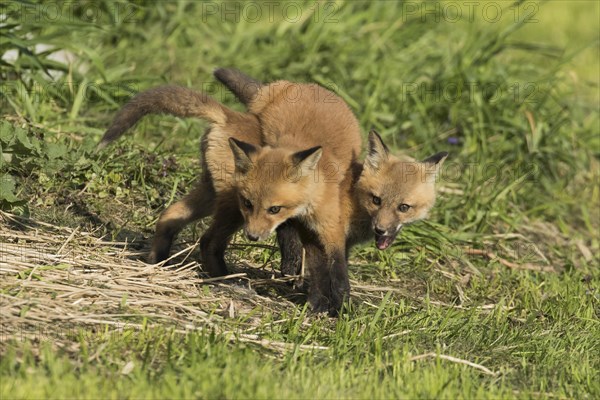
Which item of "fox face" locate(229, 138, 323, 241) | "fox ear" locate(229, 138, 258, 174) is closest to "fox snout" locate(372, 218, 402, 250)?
"fox face" locate(229, 138, 323, 241)

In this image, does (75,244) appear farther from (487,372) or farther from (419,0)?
(419,0)

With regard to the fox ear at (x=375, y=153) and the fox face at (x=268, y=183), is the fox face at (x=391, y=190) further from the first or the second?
the fox face at (x=268, y=183)

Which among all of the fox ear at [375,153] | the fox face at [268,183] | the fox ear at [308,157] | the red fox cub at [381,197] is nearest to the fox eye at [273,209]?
the fox face at [268,183]

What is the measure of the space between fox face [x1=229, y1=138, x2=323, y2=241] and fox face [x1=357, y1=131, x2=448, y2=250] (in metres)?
0.60

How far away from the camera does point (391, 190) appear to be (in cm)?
635

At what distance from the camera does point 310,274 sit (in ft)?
20.4

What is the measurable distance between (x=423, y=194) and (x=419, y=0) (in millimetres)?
6419

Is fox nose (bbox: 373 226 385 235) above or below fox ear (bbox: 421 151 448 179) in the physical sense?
below

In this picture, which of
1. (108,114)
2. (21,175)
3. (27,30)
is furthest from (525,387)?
(27,30)

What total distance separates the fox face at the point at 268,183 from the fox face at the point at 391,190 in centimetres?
60

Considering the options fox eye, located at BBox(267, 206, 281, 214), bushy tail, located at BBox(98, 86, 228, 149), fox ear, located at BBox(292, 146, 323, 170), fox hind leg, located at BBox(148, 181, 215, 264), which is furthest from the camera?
fox hind leg, located at BBox(148, 181, 215, 264)

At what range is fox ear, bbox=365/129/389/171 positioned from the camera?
6.53 meters

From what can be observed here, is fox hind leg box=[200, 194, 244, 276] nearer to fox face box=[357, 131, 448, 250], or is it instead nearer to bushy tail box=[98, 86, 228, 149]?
bushy tail box=[98, 86, 228, 149]

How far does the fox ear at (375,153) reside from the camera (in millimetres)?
6527
